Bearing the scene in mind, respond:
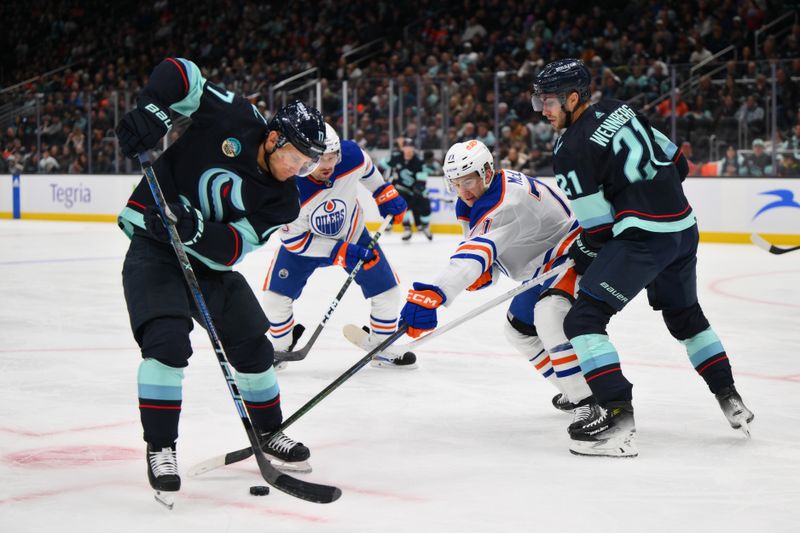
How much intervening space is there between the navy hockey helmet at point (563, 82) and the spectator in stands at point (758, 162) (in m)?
7.92

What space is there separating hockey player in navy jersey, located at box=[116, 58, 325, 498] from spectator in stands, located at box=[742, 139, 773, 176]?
28.2 ft

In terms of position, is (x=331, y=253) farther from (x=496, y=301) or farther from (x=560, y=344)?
(x=560, y=344)

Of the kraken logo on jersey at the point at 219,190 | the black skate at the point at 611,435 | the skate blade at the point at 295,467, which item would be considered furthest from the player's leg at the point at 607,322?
the kraken logo on jersey at the point at 219,190

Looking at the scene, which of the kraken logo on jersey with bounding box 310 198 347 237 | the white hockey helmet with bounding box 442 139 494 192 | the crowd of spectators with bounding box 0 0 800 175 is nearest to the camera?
the white hockey helmet with bounding box 442 139 494 192

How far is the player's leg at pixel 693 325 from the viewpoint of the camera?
3.23 meters

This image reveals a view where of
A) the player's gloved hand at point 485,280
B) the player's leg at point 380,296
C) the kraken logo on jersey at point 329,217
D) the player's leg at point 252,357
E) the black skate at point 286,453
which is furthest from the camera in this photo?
the player's leg at point 380,296

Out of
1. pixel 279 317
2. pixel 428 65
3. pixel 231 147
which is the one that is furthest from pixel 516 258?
pixel 428 65

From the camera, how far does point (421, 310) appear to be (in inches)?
123

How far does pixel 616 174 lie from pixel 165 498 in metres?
1.53

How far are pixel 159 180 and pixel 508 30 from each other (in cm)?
1344

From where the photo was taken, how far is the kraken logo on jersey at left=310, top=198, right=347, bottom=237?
464cm

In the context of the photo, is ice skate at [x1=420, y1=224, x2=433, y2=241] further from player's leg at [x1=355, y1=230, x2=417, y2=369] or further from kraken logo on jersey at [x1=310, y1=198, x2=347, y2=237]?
kraken logo on jersey at [x1=310, y1=198, x2=347, y2=237]

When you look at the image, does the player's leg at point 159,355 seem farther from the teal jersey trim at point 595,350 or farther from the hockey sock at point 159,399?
the teal jersey trim at point 595,350

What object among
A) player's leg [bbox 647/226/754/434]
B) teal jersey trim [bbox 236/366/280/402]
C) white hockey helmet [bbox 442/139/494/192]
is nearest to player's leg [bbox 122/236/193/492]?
teal jersey trim [bbox 236/366/280/402]
